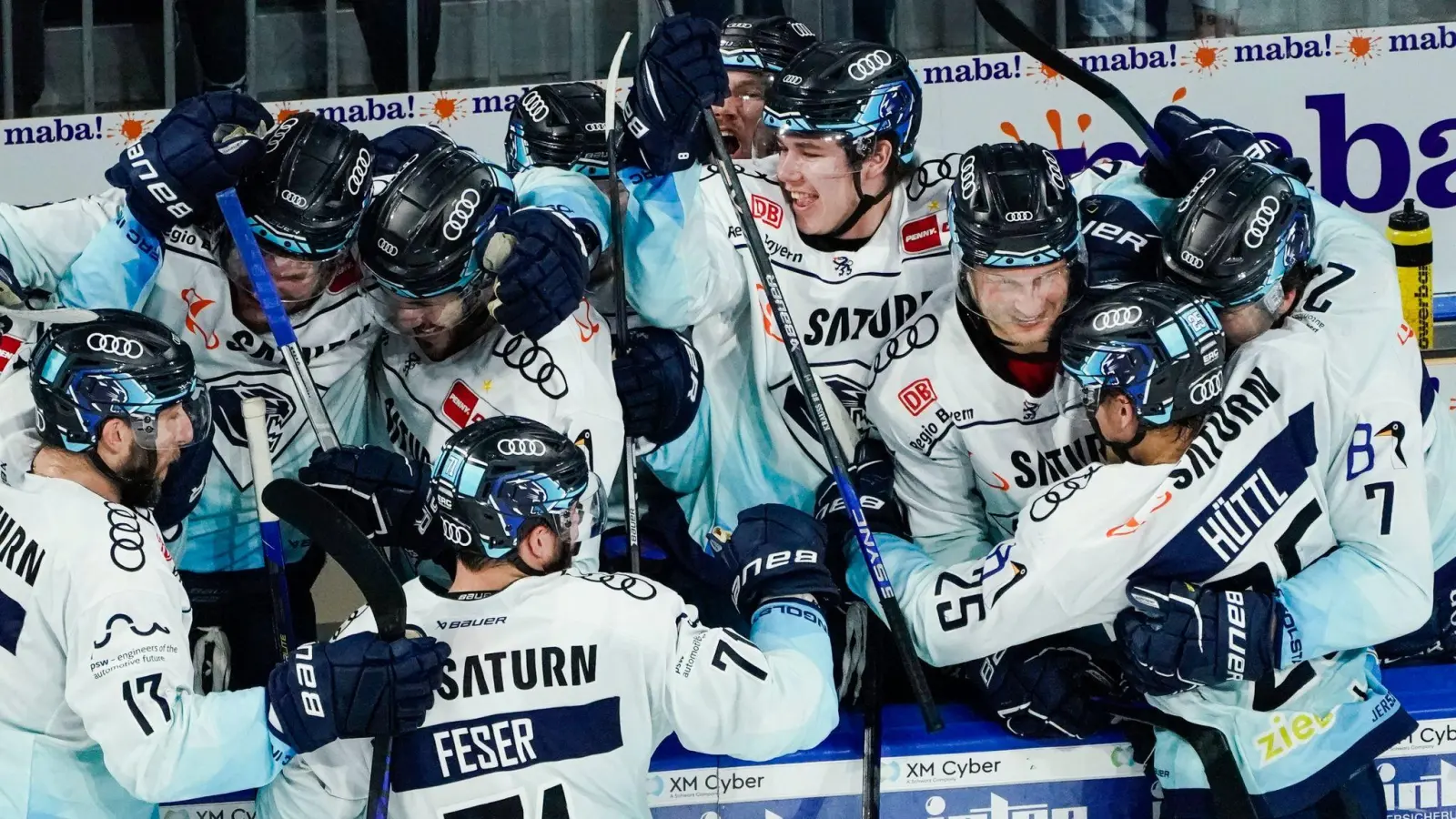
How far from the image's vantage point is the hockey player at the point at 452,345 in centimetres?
341

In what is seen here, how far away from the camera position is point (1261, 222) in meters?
3.36

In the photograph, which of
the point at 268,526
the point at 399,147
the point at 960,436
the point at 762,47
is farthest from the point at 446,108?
the point at 960,436

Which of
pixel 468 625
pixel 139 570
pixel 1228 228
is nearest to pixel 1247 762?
pixel 1228 228

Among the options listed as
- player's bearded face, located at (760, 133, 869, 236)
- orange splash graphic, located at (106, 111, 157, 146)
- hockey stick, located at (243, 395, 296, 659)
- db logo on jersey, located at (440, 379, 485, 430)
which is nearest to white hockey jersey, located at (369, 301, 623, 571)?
db logo on jersey, located at (440, 379, 485, 430)

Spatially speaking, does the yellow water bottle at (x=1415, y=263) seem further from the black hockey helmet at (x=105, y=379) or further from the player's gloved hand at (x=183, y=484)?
the black hockey helmet at (x=105, y=379)

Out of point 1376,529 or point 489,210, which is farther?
point 489,210

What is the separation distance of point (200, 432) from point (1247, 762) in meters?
2.02

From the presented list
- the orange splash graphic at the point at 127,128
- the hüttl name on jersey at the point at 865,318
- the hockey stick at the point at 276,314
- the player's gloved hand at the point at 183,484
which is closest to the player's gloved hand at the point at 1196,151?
the hüttl name on jersey at the point at 865,318

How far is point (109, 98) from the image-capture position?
246 inches

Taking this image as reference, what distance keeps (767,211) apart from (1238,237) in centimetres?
110

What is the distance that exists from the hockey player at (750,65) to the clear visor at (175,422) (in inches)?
65.8

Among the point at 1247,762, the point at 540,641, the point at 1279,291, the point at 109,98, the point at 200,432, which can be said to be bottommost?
the point at 1247,762

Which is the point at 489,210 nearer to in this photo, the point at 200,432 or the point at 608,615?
the point at 200,432

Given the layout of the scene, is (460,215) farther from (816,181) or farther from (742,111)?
(742,111)
